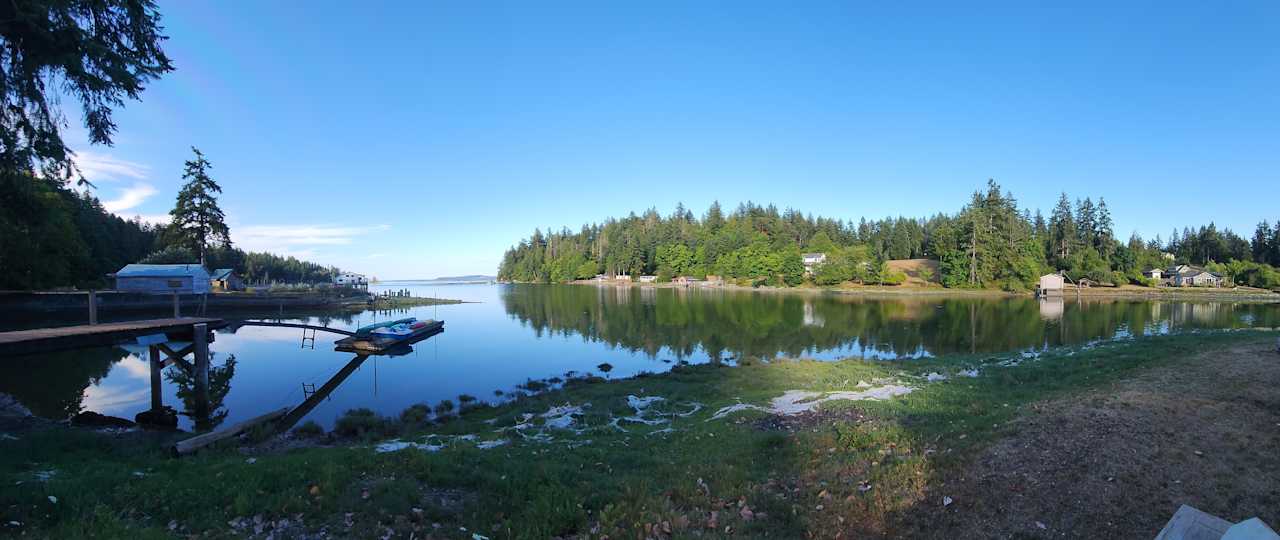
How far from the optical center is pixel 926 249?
461 ft

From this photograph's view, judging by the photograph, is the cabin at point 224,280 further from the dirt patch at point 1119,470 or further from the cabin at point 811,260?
the cabin at point 811,260

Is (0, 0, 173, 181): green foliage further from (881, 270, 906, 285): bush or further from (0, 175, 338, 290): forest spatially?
(881, 270, 906, 285): bush

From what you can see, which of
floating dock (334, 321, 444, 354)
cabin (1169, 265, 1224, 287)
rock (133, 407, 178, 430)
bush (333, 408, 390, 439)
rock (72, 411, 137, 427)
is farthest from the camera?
cabin (1169, 265, 1224, 287)

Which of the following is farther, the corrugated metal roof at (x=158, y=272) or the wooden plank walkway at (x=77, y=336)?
the corrugated metal roof at (x=158, y=272)

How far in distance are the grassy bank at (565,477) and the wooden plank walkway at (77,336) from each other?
320 centimetres

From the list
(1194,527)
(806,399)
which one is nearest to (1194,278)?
(806,399)

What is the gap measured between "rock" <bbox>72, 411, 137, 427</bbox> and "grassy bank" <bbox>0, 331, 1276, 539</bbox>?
12.0 feet

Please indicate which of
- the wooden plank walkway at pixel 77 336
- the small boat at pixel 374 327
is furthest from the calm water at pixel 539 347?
the wooden plank walkway at pixel 77 336

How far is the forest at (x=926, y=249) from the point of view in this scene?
91.9 metres

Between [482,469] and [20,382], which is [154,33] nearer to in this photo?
[482,469]

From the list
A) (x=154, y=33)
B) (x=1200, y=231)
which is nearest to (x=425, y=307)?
(x=154, y=33)

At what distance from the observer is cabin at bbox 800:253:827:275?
110875 mm

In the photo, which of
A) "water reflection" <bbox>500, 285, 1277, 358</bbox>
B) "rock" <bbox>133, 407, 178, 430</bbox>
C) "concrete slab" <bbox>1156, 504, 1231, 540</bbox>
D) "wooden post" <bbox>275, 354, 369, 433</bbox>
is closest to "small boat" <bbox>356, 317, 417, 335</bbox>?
"wooden post" <bbox>275, 354, 369, 433</bbox>

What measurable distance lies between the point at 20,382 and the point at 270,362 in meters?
9.23
